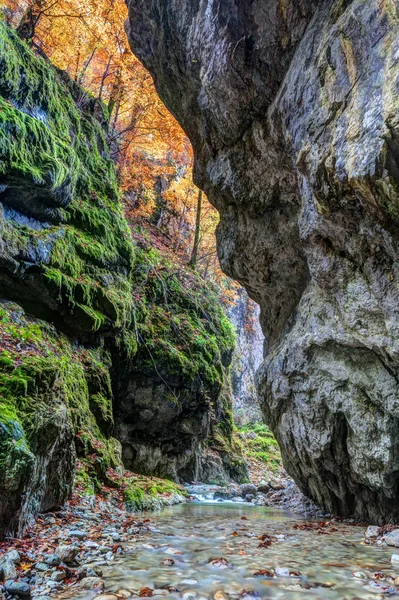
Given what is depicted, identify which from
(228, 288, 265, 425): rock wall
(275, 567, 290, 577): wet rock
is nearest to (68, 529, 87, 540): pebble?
(275, 567, 290, 577): wet rock

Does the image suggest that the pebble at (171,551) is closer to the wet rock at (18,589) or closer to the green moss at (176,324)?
the wet rock at (18,589)

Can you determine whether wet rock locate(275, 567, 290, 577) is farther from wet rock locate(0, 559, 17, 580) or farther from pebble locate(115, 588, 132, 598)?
wet rock locate(0, 559, 17, 580)

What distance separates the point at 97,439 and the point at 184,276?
28.5ft

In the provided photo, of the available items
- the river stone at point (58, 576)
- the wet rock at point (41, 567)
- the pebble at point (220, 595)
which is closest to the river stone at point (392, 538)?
the pebble at point (220, 595)

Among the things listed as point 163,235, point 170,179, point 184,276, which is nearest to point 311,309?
point 184,276

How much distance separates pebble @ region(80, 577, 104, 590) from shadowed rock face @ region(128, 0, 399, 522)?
4.14 meters

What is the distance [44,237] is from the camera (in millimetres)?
8070

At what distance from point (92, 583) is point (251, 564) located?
1615mm

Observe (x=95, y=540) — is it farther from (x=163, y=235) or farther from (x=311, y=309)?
(x=163, y=235)

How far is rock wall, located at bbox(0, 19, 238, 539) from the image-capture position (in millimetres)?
5023

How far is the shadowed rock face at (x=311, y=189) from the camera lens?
4.18 metres

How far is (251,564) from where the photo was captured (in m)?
3.75

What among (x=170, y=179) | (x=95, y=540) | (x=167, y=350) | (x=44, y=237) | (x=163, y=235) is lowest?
(x=95, y=540)

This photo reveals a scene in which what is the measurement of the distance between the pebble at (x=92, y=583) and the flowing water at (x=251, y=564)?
69mm
